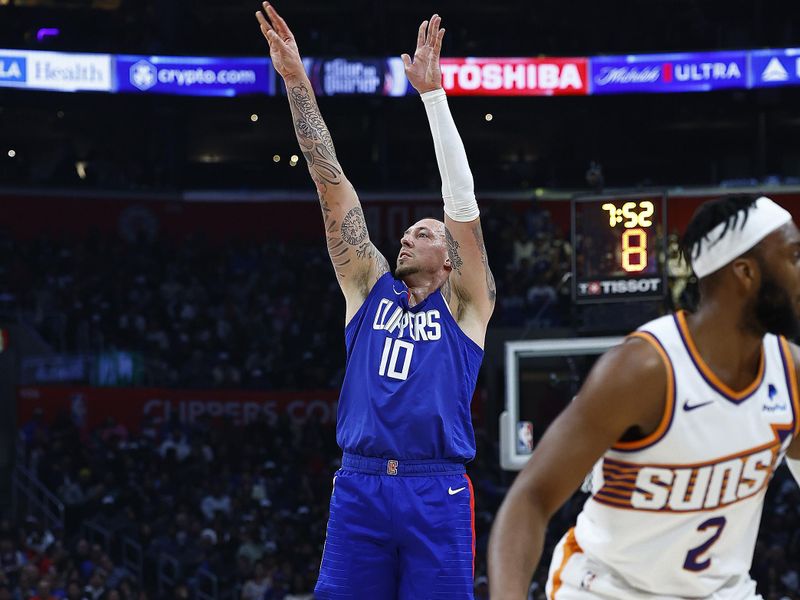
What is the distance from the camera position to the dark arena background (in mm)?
17266

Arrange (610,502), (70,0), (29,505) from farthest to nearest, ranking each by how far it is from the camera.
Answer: (70,0), (29,505), (610,502)

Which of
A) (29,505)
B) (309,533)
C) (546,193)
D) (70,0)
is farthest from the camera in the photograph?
(70,0)

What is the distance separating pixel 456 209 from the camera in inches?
211

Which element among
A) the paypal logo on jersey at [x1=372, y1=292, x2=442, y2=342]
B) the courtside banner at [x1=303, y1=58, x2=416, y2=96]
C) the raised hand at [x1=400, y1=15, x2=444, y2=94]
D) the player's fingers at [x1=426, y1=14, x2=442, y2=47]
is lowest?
the paypal logo on jersey at [x1=372, y1=292, x2=442, y2=342]

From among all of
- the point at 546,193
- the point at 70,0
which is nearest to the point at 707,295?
the point at 546,193

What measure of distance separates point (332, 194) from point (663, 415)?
9.01ft

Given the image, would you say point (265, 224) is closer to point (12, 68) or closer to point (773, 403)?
point (12, 68)

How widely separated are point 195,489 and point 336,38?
41.9 ft

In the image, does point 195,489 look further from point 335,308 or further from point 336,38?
point 336,38

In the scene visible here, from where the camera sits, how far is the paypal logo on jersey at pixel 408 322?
518cm

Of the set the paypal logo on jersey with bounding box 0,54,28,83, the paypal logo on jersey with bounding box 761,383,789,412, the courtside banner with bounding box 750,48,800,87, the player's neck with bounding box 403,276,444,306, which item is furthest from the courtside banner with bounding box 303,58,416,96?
the paypal logo on jersey with bounding box 761,383,789,412

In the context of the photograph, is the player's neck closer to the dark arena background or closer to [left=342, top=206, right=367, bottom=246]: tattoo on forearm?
[left=342, top=206, right=367, bottom=246]: tattoo on forearm

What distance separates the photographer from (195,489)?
62.3 ft

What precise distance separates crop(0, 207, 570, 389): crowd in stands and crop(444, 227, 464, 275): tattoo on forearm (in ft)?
55.5
